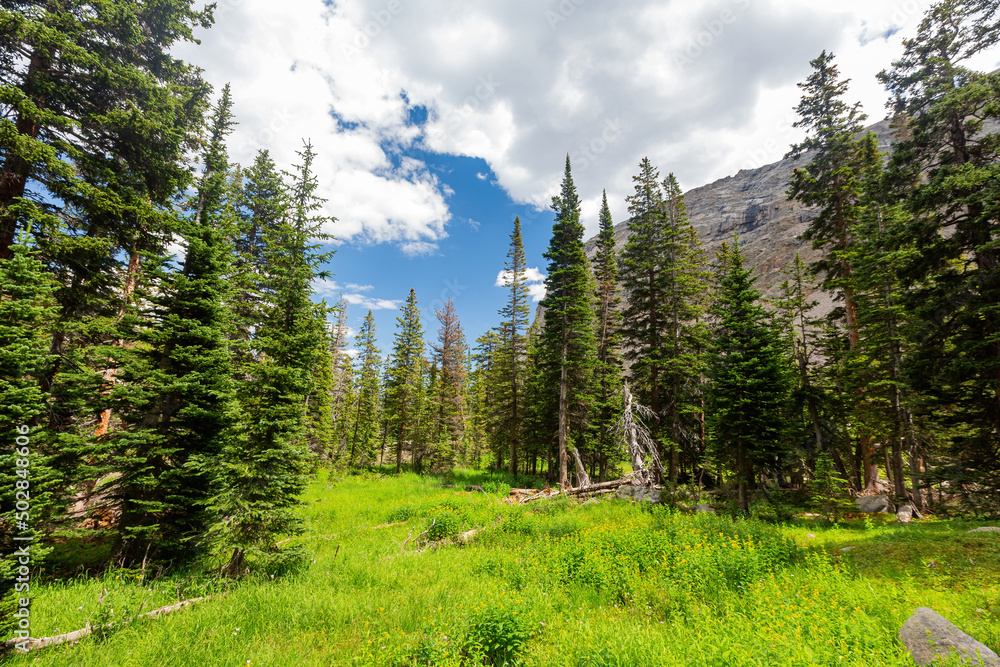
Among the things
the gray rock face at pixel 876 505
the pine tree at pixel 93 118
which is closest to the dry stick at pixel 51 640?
the pine tree at pixel 93 118

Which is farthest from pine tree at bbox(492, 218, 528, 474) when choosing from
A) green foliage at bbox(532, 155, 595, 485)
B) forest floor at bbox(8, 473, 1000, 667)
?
forest floor at bbox(8, 473, 1000, 667)

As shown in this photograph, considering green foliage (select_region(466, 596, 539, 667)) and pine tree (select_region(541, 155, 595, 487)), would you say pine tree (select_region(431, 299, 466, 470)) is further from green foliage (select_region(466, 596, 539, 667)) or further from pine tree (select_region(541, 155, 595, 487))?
green foliage (select_region(466, 596, 539, 667))

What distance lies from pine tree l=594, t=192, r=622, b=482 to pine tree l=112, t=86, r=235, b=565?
65.0 ft

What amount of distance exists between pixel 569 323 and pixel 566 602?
53.4ft

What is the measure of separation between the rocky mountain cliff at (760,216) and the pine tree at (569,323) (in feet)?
203

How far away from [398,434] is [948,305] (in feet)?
108

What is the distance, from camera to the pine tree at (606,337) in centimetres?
2333

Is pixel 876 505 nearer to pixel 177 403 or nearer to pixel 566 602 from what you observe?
pixel 566 602

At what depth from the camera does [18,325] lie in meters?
6.12

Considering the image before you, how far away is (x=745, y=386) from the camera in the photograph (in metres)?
14.1

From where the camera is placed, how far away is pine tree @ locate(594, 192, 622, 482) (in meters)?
23.3

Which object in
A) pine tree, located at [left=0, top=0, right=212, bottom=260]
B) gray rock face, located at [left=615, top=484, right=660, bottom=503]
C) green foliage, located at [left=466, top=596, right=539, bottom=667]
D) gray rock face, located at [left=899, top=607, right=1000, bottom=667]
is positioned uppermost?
pine tree, located at [left=0, top=0, right=212, bottom=260]

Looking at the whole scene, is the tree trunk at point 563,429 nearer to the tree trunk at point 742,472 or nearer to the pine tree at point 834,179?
the tree trunk at point 742,472

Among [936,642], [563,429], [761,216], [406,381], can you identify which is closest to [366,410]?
[406,381]
